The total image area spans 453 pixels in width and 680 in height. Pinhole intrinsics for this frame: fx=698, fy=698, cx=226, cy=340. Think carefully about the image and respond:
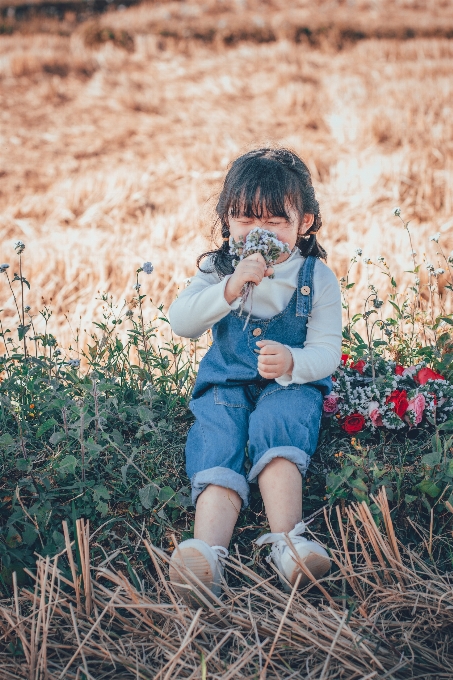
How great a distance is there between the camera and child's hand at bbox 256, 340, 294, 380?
2.37 meters

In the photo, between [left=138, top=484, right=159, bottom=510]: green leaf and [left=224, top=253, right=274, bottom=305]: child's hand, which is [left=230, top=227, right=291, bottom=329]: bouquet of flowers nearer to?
[left=224, top=253, right=274, bottom=305]: child's hand

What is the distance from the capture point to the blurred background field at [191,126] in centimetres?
553

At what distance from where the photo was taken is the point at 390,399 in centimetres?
274

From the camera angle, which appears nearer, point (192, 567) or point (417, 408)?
point (192, 567)

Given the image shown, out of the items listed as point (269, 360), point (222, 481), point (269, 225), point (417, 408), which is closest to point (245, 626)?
point (222, 481)

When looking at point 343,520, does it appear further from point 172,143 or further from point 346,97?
point 346,97

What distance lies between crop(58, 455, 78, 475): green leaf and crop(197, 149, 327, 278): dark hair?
0.89 m

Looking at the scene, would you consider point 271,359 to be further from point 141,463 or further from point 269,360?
point 141,463

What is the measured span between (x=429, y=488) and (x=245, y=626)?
77cm

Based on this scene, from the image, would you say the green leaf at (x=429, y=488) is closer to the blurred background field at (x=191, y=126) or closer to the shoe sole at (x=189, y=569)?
the shoe sole at (x=189, y=569)

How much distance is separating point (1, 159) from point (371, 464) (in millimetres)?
6672

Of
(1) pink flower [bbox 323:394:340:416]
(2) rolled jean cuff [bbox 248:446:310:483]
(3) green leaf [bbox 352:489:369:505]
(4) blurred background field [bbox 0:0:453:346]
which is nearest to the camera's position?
(3) green leaf [bbox 352:489:369:505]

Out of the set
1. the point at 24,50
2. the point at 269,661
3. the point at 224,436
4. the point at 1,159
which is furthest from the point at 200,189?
the point at 24,50

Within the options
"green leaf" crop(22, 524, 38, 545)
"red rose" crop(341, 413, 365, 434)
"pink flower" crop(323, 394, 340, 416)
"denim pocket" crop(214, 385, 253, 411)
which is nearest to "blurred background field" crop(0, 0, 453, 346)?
"denim pocket" crop(214, 385, 253, 411)
